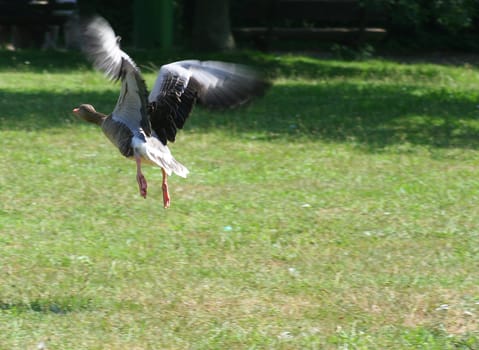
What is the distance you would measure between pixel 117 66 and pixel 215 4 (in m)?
13.6

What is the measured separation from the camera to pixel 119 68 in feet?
21.3

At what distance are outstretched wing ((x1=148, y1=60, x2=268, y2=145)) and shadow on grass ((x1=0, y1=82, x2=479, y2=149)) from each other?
408cm

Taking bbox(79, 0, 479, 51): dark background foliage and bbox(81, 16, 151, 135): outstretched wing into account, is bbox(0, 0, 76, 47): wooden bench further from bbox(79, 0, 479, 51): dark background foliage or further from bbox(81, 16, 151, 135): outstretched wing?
bbox(81, 16, 151, 135): outstretched wing

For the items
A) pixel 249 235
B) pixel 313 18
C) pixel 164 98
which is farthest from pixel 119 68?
pixel 313 18

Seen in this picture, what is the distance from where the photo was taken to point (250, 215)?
7980 mm

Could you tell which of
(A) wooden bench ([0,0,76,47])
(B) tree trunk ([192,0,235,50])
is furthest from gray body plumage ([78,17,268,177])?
(A) wooden bench ([0,0,76,47])

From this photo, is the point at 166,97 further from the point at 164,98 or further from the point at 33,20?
the point at 33,20

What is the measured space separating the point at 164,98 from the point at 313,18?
1624 centimetres

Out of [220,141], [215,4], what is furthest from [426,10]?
[220,141]

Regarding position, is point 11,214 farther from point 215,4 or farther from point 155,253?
point 215,4

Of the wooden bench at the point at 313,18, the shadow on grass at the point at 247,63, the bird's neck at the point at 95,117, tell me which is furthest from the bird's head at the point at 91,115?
the wooden bench at the point at 313,18

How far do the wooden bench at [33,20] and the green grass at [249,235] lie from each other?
364 inches

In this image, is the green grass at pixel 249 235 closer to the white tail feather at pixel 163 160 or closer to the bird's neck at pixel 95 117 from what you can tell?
the white tail feather at pixel 163 160

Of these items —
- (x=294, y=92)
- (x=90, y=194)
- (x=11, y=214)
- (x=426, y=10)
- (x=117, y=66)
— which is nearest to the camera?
(x=117, y=66)
